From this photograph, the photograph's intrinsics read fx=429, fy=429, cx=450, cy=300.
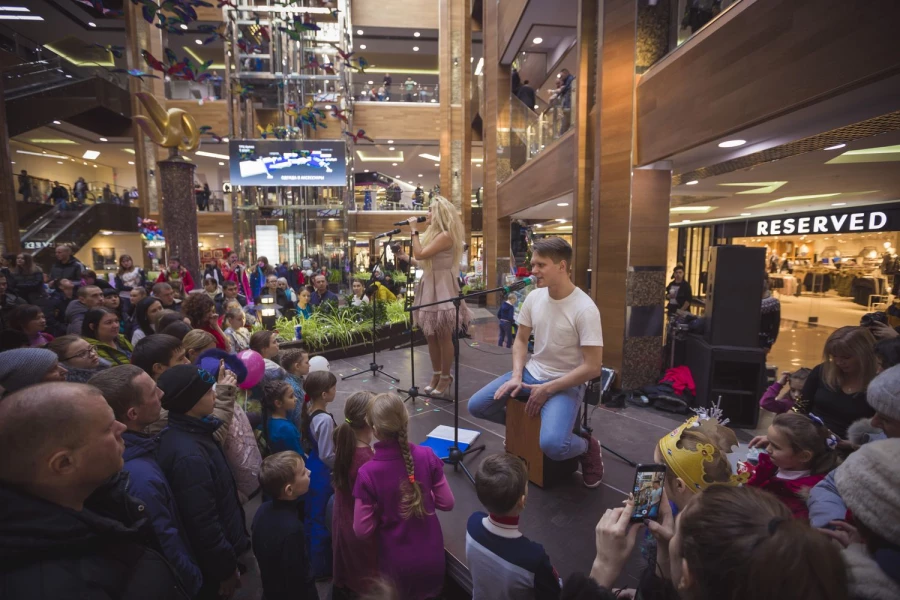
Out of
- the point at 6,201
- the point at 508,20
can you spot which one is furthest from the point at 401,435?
the point at 6,201

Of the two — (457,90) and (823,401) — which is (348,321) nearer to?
(823,401)

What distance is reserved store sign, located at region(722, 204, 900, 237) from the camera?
935cm

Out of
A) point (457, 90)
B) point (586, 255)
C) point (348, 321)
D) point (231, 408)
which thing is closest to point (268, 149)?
point (457, 90)

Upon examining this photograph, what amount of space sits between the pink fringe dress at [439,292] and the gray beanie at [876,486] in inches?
130

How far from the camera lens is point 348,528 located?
2088mm

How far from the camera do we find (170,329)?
10.4ft

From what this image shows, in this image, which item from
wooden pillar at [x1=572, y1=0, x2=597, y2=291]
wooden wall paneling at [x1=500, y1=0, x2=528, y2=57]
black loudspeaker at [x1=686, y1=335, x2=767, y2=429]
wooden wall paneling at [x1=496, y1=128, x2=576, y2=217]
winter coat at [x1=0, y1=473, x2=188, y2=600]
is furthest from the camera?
wooden wall paneling at [x1=500, y1=0, x2=528, y2=57]

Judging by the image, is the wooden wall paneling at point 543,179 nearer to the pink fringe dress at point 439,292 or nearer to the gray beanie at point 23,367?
the pink fringe dress at point 439,292

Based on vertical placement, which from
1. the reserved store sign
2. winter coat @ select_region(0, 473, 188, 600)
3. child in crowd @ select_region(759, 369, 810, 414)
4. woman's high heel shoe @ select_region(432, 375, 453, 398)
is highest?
the reserved store sign

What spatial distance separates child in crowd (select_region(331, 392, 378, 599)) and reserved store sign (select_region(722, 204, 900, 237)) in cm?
1227

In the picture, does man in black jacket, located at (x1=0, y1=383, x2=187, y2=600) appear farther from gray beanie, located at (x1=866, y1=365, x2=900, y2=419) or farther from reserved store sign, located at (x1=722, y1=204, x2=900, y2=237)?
reserved store sign, located at (x1=722, y1=204, x2=900, y2=237)

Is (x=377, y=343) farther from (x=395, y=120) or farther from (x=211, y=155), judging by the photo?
(x=211, y=155)

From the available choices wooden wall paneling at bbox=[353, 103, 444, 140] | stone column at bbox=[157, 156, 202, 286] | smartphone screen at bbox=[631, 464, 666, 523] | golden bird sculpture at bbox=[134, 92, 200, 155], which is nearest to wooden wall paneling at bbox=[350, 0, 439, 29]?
wooden wall paneling at bbox=[353, 103, 444, 140]

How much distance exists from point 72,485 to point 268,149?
55.3 feet
